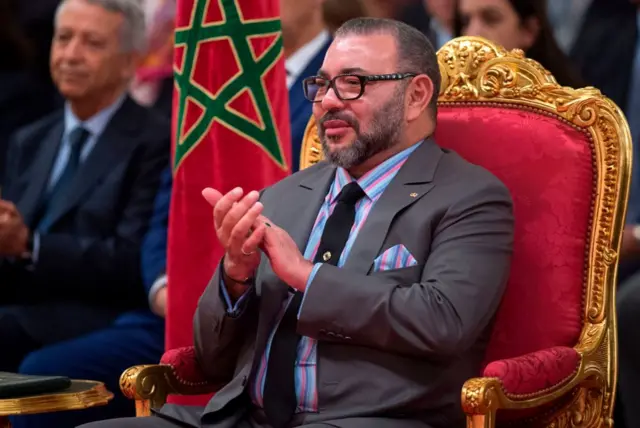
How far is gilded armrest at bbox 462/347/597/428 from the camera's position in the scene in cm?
230

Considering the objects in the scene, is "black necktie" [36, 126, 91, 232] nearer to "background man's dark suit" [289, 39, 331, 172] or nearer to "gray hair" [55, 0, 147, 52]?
"gray hair" [55, 0, 147, 52]

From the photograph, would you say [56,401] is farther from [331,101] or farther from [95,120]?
[95,120]

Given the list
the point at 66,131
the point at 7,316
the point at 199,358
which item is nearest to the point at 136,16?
the point at 66,131

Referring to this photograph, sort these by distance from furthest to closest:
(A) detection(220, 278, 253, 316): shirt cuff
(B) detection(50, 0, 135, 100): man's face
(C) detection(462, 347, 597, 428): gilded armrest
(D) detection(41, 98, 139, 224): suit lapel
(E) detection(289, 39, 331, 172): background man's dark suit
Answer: (B) detection(50, 0, 135, 100): man's face → (D) detection(41, 98, 139, 224): suit lapel → (E) detection(289, 39, 331, 172): background man's dark suit → (A) detection(220, 278, 253, 316): shirt cuff → (C) detection(462, 347, 597, 428): gilded armrest

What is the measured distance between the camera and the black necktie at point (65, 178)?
4.18m

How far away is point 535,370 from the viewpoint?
96.5 inches

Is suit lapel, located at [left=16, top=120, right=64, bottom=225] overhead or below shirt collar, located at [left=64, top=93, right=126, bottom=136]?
below

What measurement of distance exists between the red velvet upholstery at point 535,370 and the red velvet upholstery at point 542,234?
0.07 feet

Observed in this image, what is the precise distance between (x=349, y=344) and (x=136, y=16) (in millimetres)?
2430

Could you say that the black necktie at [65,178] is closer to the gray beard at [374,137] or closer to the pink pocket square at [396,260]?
the gray beard at [374,137]

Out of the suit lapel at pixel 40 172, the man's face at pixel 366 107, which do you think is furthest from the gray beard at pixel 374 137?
the suit lapel at pixel 40 172

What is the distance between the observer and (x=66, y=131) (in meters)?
4.40

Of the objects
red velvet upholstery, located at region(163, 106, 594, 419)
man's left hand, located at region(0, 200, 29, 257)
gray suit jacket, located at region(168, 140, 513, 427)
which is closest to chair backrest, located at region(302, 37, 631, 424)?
red velvet upholstery, located at region(163, 106, 594, 419)

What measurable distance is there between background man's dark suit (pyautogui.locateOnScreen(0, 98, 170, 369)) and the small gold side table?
55.8 inches
